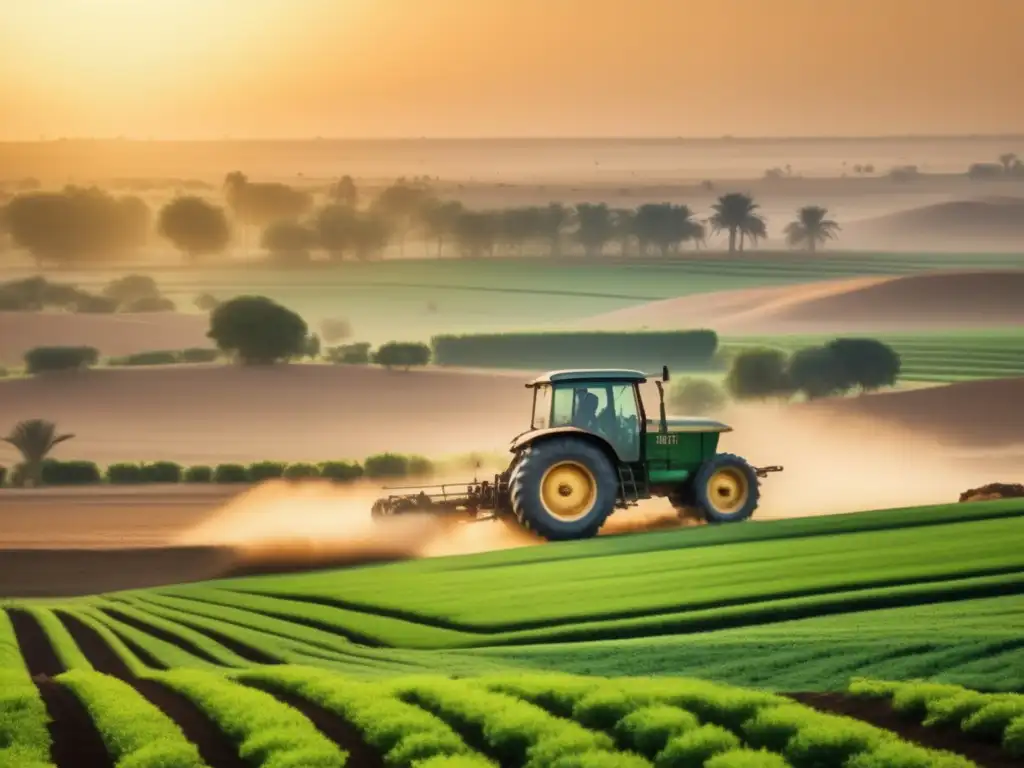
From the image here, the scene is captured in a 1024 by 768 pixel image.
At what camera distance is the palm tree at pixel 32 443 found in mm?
16359

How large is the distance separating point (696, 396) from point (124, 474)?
6.09 m

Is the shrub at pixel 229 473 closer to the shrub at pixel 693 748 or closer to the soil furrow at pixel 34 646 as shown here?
the soil furrow at pixel 34 646

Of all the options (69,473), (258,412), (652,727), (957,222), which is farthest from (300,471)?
(957,222)

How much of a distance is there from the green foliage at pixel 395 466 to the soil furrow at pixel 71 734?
6115 mm

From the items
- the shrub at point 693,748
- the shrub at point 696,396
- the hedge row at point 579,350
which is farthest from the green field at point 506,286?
the shrub at point 693,748

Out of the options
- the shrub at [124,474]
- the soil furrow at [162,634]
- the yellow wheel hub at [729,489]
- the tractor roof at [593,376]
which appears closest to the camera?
the soil furrow at [162,634]

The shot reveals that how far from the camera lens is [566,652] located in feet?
37.0

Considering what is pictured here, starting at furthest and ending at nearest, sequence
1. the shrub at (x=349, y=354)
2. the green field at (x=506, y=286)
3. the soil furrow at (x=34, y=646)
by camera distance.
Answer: the green field at (x=506, y=286) < the shrub at (x=349, y=354) < the soil furrow at (x=34, y=646)

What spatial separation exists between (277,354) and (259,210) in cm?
170

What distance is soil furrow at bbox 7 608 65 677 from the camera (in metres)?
Answer: 11.5

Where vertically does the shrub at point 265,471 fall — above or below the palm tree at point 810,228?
below

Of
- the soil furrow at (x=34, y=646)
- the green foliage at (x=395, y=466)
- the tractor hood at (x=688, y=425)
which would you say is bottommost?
the soil furrow at (x=34, y=646)

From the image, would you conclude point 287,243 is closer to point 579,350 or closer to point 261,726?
point 579,350

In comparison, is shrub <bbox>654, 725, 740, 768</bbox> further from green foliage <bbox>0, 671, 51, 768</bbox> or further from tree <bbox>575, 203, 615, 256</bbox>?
tree <bbox>575, 203, 615, 256</bbox>
